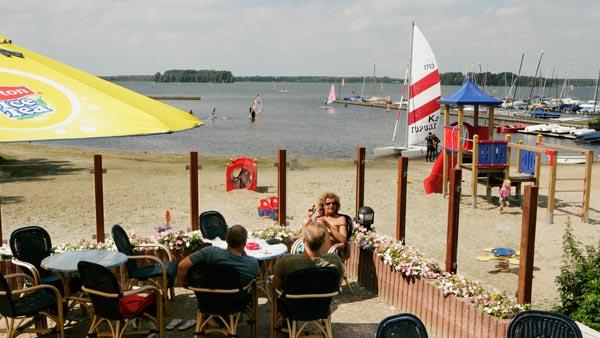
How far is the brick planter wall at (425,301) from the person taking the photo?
17.4 ft

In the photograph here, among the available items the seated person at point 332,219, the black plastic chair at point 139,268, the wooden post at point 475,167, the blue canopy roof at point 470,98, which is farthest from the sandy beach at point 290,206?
the black plastic chair at point 139,268

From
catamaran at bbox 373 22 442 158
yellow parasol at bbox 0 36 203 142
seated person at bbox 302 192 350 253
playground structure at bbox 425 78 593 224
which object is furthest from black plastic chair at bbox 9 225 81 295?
catamaran at bbox 373 22 442 158

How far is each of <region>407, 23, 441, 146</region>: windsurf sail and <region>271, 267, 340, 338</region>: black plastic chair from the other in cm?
2190

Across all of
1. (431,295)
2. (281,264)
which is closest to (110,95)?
(281,264)

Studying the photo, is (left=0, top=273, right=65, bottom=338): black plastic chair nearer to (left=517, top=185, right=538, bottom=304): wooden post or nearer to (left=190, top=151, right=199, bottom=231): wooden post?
(left=190, top=151, right=199, bottom=231): wooden post

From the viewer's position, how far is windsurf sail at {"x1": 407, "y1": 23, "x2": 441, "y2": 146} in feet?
84.6

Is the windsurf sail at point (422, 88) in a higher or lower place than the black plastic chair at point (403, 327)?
higher

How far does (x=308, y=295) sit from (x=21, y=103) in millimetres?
2754

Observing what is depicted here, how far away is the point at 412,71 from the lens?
26078 mm

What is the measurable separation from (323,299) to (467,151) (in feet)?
37.4

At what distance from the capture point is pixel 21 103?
4.28 metres

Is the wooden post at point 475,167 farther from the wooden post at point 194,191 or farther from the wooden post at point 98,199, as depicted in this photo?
the wooden post at point 98,199

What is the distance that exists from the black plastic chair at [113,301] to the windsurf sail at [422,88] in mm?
22157

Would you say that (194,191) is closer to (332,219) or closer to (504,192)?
(332,219)
